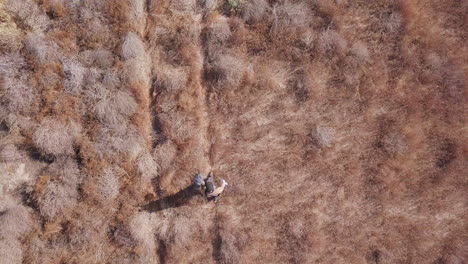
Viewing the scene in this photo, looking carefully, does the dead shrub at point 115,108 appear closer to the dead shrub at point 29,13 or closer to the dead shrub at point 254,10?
the dead shrub at point 29,13

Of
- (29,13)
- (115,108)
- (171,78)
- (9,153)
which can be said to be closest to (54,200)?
(9,153)

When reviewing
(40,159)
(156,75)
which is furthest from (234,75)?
(40,159)

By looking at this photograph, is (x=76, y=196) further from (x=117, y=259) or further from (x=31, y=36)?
(x=31, y=36)

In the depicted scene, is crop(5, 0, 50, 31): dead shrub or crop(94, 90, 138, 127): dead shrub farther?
crop(5, 0, 50, 31): dead shrub

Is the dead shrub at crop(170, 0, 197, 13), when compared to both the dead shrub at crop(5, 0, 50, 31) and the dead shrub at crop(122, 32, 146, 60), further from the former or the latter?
the dead shrub at crop(5, 0, 50, 31)

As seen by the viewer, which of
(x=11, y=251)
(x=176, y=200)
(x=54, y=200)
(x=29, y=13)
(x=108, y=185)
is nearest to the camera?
(x=11, y=251)

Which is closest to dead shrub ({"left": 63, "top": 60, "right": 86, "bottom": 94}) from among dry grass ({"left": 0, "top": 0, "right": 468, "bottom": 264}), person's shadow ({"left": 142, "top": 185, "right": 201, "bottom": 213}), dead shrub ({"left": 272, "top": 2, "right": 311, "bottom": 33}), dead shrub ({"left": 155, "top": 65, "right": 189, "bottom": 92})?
dry grass ({"left": 0, "top": 0, "right": 468, "bottom": 264})

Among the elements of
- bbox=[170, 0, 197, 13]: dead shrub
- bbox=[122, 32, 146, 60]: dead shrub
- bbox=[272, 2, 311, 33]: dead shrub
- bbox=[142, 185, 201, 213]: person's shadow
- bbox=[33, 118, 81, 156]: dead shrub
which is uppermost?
bbox=[272, 2, 311, 33]: dead shrub

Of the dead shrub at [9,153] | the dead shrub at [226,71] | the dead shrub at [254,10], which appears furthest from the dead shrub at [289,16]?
→ the dead shrub at [9,153]

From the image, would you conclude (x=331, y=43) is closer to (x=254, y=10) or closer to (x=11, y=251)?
(x=254, y=10)
